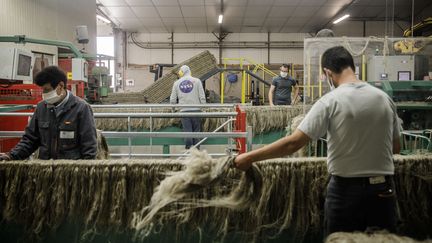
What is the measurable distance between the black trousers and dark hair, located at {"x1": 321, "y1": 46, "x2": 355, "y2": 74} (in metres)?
0.59

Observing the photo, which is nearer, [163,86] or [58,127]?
[58,127]

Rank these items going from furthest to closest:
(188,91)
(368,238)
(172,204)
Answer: (188,91), (172,204), (368,238)

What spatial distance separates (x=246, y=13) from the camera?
50.4ft

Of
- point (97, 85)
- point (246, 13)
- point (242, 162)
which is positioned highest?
point (246, 13)

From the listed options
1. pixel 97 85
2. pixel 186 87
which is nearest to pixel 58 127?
pixel 186 87

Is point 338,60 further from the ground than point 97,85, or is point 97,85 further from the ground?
point 97,85

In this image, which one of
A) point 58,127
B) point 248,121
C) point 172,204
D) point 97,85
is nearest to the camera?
point 172,204

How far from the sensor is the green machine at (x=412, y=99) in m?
5.51

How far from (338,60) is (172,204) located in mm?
1226

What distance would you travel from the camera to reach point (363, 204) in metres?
1.96

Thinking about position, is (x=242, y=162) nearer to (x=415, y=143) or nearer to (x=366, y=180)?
(x=366, y=180)

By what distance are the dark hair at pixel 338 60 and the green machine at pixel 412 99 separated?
3875 mm

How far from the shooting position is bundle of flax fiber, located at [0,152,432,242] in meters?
2.22

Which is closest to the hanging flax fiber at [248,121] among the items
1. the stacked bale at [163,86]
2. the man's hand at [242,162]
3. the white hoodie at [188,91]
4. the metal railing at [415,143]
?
the white hoodie at [188,91]
